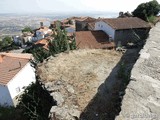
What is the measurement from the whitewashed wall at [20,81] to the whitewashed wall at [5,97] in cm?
29

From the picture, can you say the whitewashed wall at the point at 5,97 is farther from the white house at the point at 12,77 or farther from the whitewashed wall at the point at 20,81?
the whitewashed wall at the point at 20,81

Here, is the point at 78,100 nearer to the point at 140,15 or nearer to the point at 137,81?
the point at 137,81

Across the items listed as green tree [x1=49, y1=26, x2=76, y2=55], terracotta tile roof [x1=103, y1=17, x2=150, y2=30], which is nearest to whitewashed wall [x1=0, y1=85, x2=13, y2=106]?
green tree [x1=49, y1=26, x2=76, y2=55]

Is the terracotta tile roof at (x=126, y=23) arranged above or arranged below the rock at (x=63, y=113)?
below

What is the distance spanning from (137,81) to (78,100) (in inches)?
88.4

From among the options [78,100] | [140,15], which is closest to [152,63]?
[78,100]

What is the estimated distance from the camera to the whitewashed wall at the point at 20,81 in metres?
16.3

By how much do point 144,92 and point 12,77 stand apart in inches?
584

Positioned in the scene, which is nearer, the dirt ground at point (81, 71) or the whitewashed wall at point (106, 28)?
the dirt ground at point (81, 71)

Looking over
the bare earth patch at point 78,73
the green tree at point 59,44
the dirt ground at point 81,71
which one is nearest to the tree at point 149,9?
the green tree at point 59,44

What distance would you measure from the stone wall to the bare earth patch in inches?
75.0

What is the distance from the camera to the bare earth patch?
17.8 ft

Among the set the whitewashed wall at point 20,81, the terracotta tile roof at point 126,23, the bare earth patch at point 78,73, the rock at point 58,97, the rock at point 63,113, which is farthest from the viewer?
the terracotta tile roof at point 126,23

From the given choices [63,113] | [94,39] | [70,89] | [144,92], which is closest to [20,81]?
[94,39]
